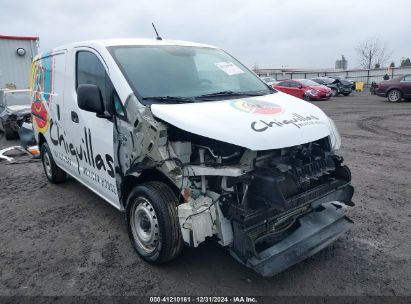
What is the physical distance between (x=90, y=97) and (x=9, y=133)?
8.26m

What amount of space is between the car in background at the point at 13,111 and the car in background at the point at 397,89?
54.5 ft

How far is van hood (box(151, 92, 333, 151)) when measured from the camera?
8.41 feet

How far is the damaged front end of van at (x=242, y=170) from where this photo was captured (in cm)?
259

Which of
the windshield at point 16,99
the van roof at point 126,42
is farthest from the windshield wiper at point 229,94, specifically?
the windshield at point 16,99

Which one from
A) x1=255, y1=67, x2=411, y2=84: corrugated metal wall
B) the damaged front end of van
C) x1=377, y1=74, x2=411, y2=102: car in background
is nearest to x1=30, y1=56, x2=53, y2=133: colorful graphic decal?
the damaged front end of van

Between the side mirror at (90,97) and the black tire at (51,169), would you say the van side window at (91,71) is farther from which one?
the black tire at (51,169)

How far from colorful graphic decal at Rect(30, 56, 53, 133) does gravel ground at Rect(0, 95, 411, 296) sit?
114 cm

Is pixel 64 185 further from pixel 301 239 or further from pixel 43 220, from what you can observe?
pixel 301 239

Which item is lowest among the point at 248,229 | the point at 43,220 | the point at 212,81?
the point at 43,220

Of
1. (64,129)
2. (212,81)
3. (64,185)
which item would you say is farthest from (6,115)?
(212,81)

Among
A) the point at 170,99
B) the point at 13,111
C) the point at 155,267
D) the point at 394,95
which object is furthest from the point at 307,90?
the point at 155,267

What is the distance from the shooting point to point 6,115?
995cm

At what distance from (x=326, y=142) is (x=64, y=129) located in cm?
318

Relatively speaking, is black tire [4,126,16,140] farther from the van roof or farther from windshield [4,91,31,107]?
the van roof
